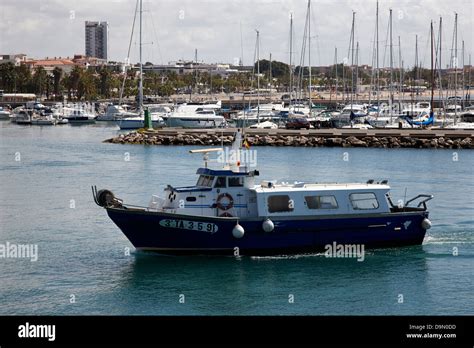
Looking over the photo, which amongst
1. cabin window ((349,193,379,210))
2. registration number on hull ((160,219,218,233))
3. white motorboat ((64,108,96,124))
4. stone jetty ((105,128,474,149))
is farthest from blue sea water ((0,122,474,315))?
white motorboat ((64,108,96,124))

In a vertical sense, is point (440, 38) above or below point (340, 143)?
above

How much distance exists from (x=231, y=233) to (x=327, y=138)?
54.1m

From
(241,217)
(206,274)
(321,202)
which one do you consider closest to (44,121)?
(241,217)

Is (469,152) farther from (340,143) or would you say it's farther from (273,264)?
(273,264)

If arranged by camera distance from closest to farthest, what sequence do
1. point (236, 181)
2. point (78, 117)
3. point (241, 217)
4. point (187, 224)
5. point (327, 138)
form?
point (187, 224), point (241, 217), point (236, 181), point (327, 138), point (78, 117)

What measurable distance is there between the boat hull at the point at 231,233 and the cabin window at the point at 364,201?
423 mm

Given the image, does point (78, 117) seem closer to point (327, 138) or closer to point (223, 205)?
point (327, 138)

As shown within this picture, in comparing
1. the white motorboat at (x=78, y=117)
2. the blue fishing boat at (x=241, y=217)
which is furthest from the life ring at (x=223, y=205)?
the white motorboat at (x=78, y=117)

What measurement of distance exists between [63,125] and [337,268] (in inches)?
4311

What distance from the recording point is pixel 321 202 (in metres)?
31.7

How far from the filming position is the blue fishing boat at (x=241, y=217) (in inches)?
1213

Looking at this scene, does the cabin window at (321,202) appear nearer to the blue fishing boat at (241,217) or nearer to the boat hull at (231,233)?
the blue fishing boat at (241,217)
